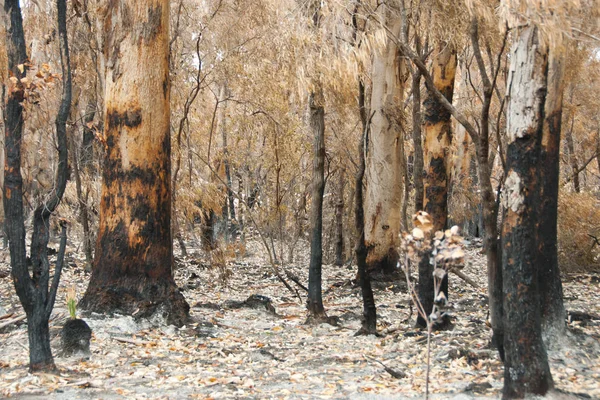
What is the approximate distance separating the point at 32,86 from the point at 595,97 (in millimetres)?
17308

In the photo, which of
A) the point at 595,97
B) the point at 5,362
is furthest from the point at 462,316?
the point at 595,97

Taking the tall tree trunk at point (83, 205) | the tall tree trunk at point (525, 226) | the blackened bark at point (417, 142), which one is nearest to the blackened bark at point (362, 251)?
the blackened bark at point (417, 142)

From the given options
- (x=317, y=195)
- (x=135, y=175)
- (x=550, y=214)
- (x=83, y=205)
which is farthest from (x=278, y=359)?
(x=83, y=205)

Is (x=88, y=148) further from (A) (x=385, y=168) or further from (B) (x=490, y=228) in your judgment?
(B) (x=490, y=228)

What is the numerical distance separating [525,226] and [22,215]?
3456mm

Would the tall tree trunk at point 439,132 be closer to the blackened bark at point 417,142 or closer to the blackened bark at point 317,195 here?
the blackened bark at point 417,142

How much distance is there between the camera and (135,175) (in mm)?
6887

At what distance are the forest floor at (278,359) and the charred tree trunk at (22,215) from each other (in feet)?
1.21

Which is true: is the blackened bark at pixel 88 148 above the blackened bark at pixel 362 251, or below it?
above

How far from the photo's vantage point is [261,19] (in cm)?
1218

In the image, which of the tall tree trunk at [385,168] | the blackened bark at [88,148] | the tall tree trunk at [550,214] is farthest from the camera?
the blackened bark at [88,148]

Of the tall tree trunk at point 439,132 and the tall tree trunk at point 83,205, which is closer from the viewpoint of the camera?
the tall tree trunk at point 439,132

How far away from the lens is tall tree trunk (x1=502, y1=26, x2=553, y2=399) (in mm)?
3766

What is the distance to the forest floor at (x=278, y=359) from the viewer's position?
4.61 m
